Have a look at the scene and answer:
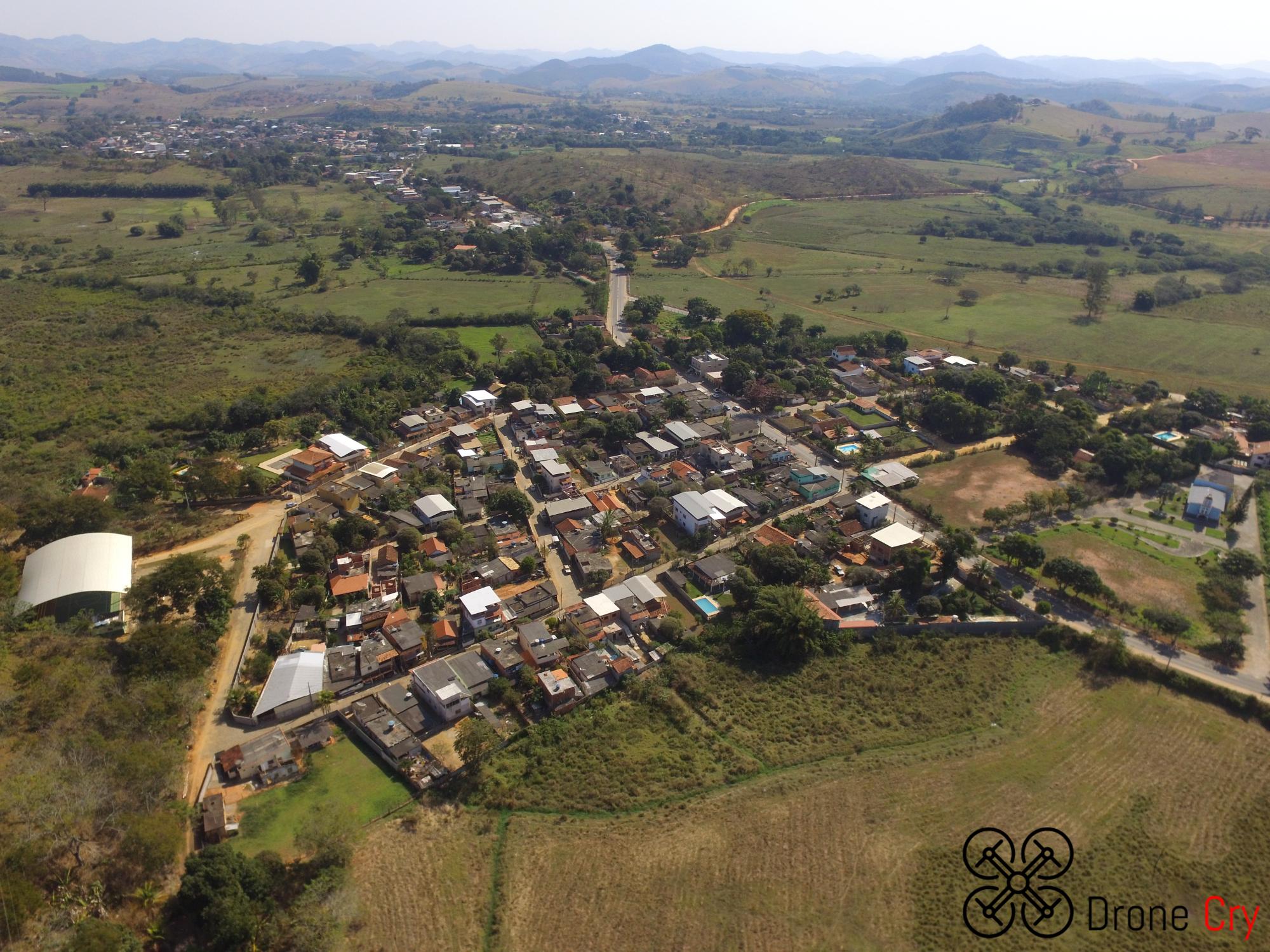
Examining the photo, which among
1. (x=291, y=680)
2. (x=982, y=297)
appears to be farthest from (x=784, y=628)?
(x=982, y=297)

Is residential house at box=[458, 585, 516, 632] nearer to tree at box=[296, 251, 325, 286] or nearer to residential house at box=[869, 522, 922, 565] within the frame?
residential house at box=[869, 522, 922, 565]

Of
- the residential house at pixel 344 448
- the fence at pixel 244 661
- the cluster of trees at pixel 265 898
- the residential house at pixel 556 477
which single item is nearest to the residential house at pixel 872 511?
the residential house at pixel 556 477

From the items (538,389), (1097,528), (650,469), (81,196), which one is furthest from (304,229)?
(1097,528)

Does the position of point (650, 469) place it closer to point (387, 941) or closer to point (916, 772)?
point (916, 772)

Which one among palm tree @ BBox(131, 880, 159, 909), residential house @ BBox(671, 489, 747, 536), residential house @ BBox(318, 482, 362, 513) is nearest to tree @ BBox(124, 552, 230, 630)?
residential house @ BBox(318, 482, 362, 513)

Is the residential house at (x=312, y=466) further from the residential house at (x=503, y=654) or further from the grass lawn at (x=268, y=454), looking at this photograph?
the residential house at (x=503, y=654)

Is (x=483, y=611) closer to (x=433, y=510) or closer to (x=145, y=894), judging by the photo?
(x=433, y=510)
